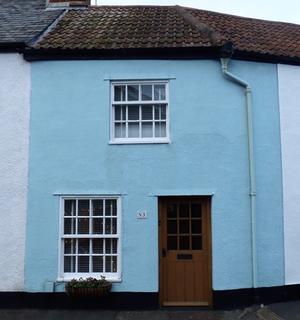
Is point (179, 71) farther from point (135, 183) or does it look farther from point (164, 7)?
point (164, 7)

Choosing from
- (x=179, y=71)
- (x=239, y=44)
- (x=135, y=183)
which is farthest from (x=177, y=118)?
(x=239, y=44)

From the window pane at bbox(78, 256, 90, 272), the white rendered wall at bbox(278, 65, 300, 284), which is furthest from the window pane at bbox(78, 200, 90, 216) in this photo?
the white rendered wall at bbox(278, 65, 300, 284)

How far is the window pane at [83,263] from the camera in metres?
9.68

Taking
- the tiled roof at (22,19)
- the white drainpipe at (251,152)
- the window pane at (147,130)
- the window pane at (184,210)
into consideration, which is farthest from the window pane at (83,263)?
the tiled roof at (22,19)

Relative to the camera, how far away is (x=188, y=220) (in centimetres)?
988

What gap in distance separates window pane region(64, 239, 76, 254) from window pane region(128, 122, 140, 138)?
8.61ft

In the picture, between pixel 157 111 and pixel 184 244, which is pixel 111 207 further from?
pixel 157 111

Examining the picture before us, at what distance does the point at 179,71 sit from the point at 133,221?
11.4ft

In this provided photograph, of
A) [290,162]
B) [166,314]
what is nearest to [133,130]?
[290,162]

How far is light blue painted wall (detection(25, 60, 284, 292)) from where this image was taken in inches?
378

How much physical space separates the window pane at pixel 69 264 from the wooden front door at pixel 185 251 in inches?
74.5

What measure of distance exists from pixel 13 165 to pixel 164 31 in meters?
4.75

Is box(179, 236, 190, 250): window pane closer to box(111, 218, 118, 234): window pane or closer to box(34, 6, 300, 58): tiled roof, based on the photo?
box(111, 218, 118, 234): window pane

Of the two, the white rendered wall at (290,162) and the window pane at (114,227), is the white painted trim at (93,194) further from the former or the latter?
the white rendered wall at (290,162)
